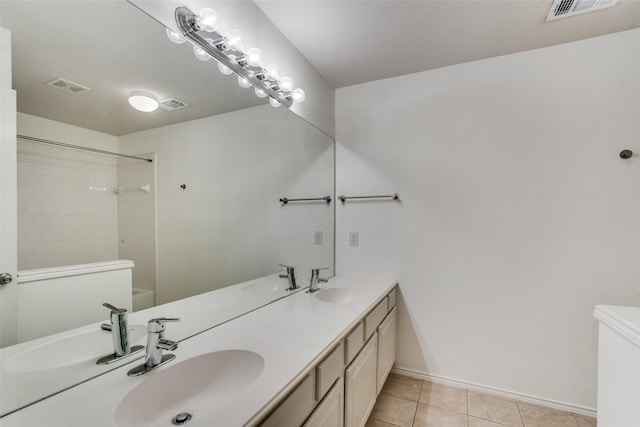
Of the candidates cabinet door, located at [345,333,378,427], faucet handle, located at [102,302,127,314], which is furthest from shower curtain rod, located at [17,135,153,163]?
cabinet door, located at [345,333,378,427]

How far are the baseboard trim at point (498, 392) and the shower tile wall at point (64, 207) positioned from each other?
220 centimetres

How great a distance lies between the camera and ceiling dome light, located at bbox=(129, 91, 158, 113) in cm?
101

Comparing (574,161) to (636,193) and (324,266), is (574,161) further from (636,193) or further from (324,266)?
(324,266)

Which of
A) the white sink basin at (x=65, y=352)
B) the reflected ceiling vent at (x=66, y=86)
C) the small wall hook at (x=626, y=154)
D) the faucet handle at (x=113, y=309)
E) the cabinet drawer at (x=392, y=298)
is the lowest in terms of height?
the cabinet drawer at (x=392, y=298)

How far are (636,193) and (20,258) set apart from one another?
2806 millimetres

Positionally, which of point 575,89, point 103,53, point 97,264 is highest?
point 575,89

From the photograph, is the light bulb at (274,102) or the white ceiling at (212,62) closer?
the white ceiling at (212,62)

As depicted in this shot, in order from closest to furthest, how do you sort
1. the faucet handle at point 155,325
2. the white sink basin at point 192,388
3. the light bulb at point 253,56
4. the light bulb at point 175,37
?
the white sink basin at point 192,388
the faucet handle at point 155,325
the light bulb at point 175,37
the light bulb at point 253,56

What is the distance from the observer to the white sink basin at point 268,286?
5.24 feet

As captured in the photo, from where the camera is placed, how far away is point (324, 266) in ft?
7.79

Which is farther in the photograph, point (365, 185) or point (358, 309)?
point (365, 185)

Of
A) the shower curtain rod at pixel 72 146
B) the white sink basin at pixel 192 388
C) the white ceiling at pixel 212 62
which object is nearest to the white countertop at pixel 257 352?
the white sink basin at pixel 192 388

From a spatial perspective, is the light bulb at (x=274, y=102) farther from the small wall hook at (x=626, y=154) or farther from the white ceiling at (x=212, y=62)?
the small wall hook at (x=626, y=154)

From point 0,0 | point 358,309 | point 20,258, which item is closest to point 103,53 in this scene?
point 0,0
